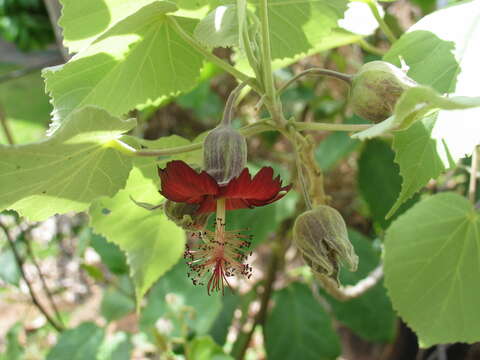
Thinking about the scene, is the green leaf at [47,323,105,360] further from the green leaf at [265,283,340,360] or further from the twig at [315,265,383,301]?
the twig at [315,265,383,301]

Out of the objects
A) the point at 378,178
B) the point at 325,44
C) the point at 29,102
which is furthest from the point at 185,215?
the point at 29,102

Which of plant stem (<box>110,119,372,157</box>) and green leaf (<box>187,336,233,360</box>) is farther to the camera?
green leaf (<box>187,336,233,360</box>)

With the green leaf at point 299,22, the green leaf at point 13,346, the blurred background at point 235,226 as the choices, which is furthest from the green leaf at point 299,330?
the green leaf at point 299,22

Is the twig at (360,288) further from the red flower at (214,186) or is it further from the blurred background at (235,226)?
the red flower at (214,186)

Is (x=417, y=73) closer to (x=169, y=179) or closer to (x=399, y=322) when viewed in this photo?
(x=169, y=179)

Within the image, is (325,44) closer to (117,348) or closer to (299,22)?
(299,22)

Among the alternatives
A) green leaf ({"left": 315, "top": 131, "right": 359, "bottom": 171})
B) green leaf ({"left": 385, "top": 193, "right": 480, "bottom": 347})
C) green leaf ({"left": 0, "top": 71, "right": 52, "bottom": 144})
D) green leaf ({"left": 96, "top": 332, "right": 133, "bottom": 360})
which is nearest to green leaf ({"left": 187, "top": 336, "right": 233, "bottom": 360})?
green leaf ({"left": 96, "top": 332, "right": 133, "bottom": 360})
